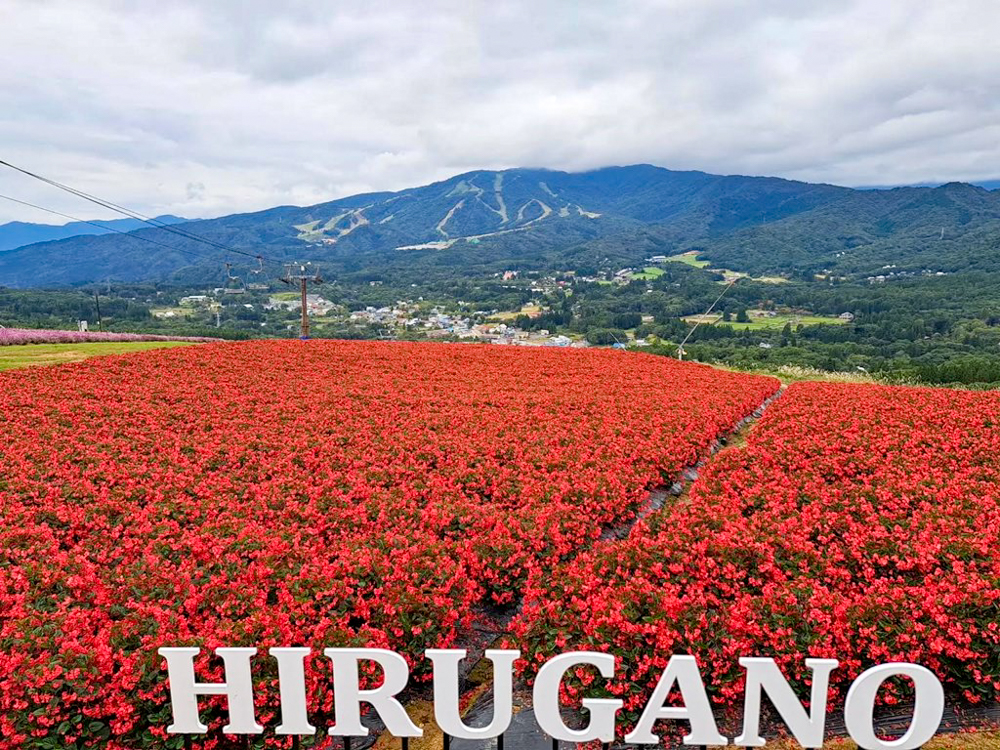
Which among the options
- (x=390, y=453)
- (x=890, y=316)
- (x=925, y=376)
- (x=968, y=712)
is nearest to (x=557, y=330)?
(x=890, y=316)

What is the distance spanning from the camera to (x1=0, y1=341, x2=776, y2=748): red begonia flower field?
16.1ft

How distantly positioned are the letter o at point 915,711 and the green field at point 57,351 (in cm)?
2367

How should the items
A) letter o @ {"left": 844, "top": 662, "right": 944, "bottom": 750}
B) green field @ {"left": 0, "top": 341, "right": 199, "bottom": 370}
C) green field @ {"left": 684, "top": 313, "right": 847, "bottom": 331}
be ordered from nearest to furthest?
letter o @ {"left": 844, "top": 662, "right": 944, "bottom": 750} < green field @ {"left": 0, "top": 341, "right": 199, "bottom": 370} < green field @ {"left": 684, "top": 313, "right": 847, "bottom": 331}

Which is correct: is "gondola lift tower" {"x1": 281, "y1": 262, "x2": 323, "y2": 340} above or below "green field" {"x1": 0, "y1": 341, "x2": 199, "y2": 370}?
above

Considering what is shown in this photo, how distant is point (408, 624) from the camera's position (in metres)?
5.42

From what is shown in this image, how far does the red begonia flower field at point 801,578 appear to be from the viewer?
16.0ft

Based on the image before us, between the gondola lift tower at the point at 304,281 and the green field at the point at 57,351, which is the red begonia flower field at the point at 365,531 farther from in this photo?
the gondola lift tower at the point at 304,281

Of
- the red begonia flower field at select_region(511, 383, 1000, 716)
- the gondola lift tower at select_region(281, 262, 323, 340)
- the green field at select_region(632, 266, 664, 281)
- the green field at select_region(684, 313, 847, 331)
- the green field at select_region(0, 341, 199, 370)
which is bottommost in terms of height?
the green field at select_region(684, 313, 847, 331)

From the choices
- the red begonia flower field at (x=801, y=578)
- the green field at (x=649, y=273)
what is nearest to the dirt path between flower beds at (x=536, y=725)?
the red begonia flower field at (x=801, y=578)

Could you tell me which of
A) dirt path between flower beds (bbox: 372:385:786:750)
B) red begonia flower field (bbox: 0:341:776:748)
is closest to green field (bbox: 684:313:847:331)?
red begonia flower field (bbox: 0:341:776:748)

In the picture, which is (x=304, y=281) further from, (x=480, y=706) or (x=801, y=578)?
(x=801, y=578)

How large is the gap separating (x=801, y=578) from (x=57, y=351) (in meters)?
27.7

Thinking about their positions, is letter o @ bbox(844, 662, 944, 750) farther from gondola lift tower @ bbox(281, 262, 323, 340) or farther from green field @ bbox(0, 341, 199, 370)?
gondola lift tower @ bbox(281, 262, 323, 340)

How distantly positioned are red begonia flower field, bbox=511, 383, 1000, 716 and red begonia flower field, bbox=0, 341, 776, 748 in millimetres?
42
